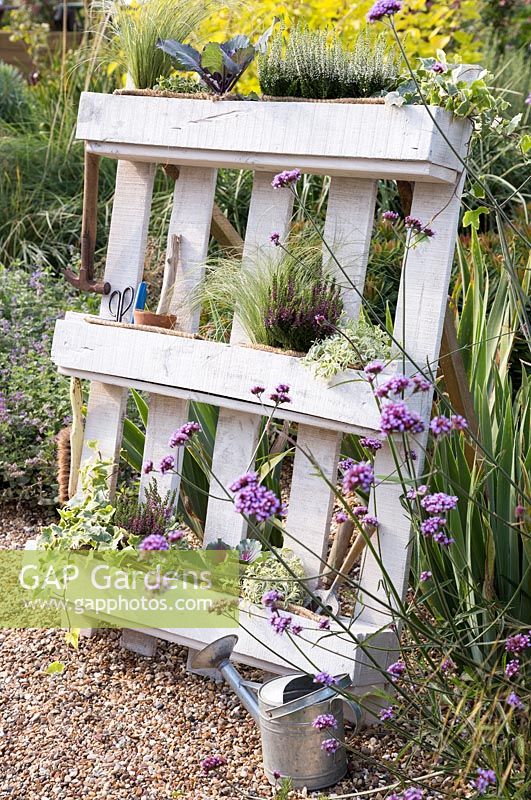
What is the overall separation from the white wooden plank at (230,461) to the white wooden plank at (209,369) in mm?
126

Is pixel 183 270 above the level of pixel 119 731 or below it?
above

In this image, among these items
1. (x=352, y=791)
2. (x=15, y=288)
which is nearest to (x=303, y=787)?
(x=352, y=791)

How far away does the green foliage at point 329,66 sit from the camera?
99.4 inches

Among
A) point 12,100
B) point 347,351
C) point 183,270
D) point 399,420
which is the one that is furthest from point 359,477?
point 12,100

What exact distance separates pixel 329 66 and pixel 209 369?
91 centimetres

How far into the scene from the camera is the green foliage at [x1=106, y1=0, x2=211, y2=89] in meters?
2.88

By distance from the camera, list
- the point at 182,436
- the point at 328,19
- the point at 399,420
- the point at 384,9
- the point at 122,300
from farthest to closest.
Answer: the point at 328,19, the point at 122,300, the point at 182,436, the point at 384,9, the point at 399,420

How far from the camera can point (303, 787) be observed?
7.60 feet

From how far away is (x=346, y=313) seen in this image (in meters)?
2.64

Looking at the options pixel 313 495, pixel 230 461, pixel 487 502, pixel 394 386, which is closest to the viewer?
pixel 394 386

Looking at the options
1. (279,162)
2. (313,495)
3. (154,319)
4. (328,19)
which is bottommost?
(313,495)

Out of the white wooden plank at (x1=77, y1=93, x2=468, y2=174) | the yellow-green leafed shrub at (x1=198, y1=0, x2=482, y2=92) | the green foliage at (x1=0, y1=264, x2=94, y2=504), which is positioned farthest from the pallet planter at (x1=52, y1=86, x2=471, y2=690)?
the yellow-green leafed shrub at (x1=198, y1=0, x2=482, y2=92)

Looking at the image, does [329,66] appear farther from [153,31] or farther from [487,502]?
[487,502]

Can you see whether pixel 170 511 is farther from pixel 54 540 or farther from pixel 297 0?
pixel 297 0
